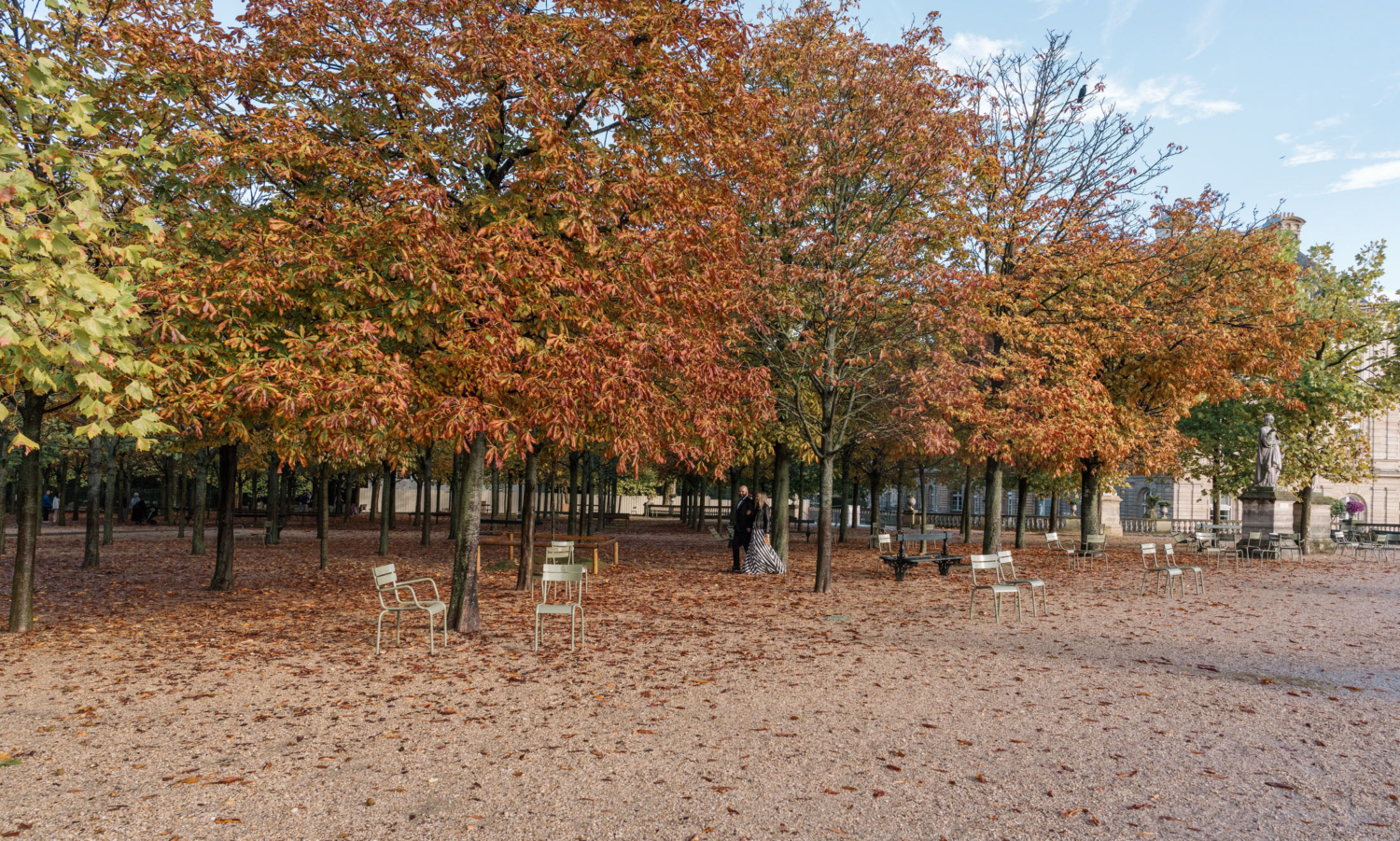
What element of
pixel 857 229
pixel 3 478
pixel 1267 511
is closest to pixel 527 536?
pixel 857 229

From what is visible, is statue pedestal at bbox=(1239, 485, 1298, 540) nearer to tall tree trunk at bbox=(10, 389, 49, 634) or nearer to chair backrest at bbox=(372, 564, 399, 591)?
chair backrest at bbox=(372, 564, 399, 591)

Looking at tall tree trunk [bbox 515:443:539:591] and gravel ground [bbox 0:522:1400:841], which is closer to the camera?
gravel ground [bbox 0:522:1400:841]

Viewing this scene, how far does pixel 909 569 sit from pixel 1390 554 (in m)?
19.3

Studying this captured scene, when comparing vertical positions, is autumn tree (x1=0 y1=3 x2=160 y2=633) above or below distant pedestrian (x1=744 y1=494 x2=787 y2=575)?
above

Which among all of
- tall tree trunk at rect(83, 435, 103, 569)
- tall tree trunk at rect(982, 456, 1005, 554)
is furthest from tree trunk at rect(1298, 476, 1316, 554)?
tall tree trunk at rect(83, 435, 103, 569)

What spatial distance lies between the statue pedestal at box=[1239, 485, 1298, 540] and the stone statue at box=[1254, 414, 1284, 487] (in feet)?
0.79

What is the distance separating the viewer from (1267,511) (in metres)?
24.1

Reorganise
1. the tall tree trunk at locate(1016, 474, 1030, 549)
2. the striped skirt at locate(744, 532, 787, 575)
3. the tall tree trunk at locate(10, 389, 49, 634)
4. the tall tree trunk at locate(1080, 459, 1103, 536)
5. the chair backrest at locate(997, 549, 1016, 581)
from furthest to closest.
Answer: the tall tree trunk at locate(1016, 474, 1030, 549)
the tall tree trunk at locate(1080, 459, 1103, 536)
the striped skirt at locate(744, 532, 787, 575)
the chair backrest at locate(997, 549, 1016, 581)
the tall tree trunk at locate(10, 389, 49, 634)

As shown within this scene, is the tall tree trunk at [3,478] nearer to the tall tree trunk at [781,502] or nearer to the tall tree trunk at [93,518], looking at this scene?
the tall tree trunk at [93,518]

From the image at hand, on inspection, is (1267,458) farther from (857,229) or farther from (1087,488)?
(857,229)

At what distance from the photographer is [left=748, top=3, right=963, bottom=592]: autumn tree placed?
1402 cm

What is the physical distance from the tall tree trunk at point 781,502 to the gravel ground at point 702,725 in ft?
19.7

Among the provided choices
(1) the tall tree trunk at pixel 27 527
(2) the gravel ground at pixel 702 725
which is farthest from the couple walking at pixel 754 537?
(1) the tall tree trunk at pixel 27 527

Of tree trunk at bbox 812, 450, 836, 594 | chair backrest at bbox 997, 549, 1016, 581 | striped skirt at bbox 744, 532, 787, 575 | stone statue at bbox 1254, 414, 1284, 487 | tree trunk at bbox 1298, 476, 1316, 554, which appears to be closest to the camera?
chair backrest at bbox 997, 549, 1016, 581
